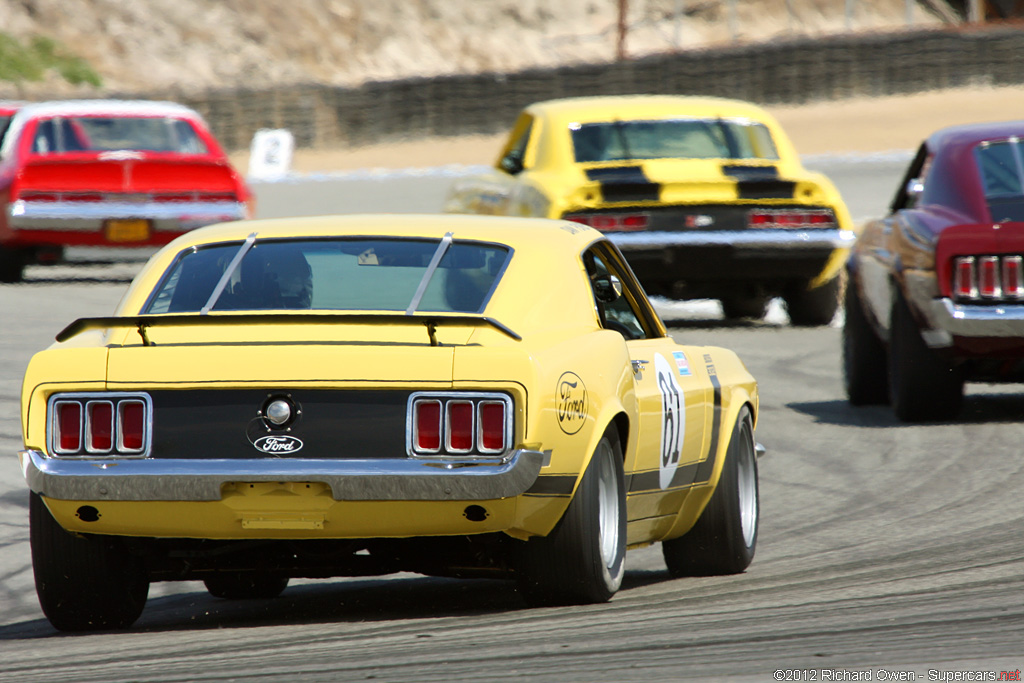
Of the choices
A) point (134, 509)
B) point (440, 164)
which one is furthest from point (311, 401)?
point (440, 164)

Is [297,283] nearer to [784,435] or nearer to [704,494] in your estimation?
[704,494]

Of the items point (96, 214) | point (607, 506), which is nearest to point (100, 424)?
point (607, 506)

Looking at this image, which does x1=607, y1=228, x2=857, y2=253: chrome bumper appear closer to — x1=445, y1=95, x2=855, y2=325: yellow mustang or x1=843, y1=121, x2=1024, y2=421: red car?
x1=445, y1=95, x2=855, y2=325: yellow mustang

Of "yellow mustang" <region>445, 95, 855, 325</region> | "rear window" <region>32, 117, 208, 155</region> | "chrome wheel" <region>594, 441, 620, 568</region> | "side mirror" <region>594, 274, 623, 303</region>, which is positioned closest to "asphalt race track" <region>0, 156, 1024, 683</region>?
"chrome wheel" <region>594, 441, 620, 568</region>

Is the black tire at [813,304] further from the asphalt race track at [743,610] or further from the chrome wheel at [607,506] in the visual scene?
the chrome wheel at [607,506]

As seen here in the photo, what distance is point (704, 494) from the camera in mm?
6453

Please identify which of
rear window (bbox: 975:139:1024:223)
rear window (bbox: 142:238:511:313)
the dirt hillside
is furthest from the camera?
the dirt hillside

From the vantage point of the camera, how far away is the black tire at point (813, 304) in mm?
14844

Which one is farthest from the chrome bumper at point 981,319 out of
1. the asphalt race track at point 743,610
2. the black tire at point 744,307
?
the black tire at point 744,307

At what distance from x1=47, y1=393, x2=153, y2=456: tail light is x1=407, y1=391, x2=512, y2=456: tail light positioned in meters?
0.72

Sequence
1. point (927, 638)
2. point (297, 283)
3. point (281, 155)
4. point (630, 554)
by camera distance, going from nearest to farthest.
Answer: point (927, 638) → point (297, 283) → point (630, 554) → point (281, 155)

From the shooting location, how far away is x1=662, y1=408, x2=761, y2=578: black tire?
6492 mm

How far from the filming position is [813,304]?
14922mm

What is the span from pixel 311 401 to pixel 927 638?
1680 mm
